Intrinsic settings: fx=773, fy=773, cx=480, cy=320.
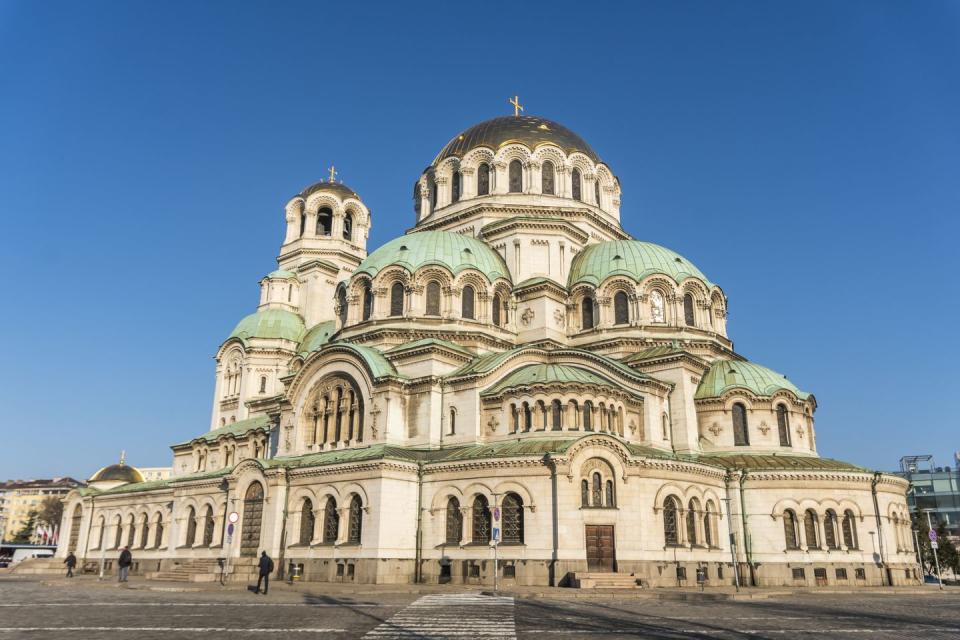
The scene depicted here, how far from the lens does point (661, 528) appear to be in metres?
33.2

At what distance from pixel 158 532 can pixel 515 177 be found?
31.2 meters

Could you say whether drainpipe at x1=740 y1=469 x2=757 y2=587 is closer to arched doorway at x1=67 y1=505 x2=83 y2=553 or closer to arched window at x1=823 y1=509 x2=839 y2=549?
arched window at x1=823 y1=509 x2=839 y2=549

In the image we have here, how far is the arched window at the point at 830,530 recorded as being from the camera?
3644 centimetres

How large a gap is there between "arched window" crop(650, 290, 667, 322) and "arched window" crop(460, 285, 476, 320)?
10.1m

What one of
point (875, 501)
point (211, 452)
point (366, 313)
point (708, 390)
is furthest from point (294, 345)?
point (875, 501)

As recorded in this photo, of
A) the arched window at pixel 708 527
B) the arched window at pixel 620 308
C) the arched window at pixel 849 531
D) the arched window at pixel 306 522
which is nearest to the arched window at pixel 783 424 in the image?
the arched window at pixel 849 531

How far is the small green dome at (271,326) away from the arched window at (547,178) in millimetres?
20987

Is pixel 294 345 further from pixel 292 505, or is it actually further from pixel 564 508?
pixel 564 508

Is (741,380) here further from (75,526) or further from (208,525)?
(75,526)

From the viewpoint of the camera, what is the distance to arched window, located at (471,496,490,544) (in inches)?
1298

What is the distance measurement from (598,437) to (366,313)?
16.5m

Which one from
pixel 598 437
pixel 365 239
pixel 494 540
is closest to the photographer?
pixel 494 540

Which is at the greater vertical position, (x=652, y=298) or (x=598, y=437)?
(x=652, y=298)

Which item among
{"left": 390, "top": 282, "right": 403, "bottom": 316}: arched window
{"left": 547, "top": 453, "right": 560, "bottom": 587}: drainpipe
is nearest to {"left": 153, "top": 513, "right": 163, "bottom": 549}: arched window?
{"left": 390, "top": 282, "right": 403, "bottom": 316}: arched window
